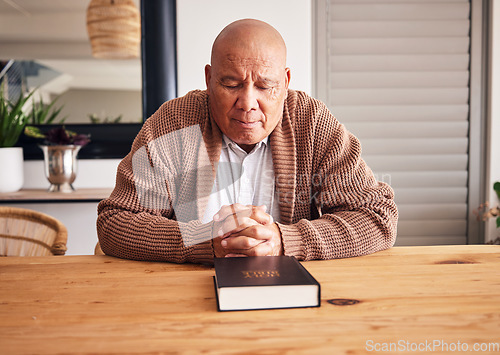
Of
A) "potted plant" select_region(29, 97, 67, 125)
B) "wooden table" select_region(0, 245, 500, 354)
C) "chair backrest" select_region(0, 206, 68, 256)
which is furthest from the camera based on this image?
"potted plant" select_region(29, 97, 67, 125)

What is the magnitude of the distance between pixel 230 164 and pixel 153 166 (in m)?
0.27

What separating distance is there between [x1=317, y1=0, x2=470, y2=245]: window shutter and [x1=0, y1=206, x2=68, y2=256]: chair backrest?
1841mm

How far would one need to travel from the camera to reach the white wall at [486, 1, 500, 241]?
9.12 ft

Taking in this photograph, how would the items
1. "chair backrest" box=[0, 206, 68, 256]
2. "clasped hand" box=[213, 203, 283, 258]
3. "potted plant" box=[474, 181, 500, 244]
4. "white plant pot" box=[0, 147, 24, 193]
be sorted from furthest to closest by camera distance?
"potted plant" box=[474, 181, 500, 244]
"white plant pot" box=[0, 147, 24, 193]
"chair backrest" box=[0, 206, 68, 256]
"clasped hand" box=[213, 203, 283, 258]

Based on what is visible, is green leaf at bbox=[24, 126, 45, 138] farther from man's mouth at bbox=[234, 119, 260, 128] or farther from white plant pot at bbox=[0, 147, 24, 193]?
man's mouth at bbox=[234, 119, 260, 128]

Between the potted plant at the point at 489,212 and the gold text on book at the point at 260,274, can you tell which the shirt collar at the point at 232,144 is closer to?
the gold text on book at the point at 260,274

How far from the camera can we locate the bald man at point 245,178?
1052 mm

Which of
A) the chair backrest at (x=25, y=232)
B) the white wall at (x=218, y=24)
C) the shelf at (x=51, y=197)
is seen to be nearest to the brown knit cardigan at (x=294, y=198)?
the chair backrest at (x=25, y=232)

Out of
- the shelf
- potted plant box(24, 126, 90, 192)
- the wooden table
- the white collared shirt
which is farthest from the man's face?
potted plant box(24, 126, 90, 192)

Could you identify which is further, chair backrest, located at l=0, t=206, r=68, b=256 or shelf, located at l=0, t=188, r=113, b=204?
shelf, located at l=0, t=188, r=113, b=204

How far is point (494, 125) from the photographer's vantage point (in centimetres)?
285

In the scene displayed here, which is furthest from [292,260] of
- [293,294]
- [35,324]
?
[35,324]

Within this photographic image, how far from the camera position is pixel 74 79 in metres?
2.55

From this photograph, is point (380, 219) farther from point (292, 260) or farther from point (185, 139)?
point (185, 139)
